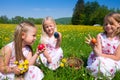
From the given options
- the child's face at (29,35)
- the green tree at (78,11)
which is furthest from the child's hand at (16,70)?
the green tree at (78,11)

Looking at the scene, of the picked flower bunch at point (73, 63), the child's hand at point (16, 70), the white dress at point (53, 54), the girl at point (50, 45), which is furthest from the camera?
the girl at point (50, 45)

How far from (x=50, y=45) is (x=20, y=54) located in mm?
1579

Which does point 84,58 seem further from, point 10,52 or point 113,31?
point 10,52

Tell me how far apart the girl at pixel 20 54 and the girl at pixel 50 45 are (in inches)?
34.7

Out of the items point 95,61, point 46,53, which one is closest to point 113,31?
point 95,61

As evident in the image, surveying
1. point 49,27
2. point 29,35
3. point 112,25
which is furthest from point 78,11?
point 29,35

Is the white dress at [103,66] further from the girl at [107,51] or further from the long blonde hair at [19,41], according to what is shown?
the long blonde hair at [19,41]

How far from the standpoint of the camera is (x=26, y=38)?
475cm

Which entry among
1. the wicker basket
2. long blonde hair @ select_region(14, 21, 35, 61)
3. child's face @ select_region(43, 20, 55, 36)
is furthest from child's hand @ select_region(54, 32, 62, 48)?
long blonde hair @ select_region(14, 21, 35, 61)

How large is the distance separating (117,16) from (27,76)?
170 cm

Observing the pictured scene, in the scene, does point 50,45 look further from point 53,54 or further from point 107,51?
point 107,51

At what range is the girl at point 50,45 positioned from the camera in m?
5.73

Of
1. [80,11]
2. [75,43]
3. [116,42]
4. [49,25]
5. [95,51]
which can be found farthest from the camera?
[80,11]

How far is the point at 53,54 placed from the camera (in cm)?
595
